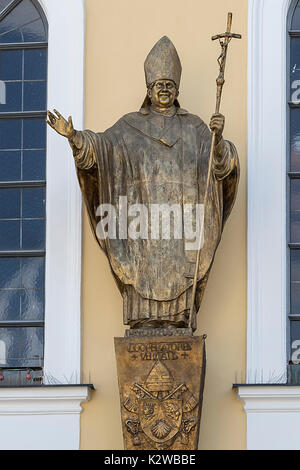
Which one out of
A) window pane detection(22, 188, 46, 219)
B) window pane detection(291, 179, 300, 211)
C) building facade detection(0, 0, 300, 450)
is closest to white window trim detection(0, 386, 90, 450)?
building facade detection(0, 0, 300, 450)

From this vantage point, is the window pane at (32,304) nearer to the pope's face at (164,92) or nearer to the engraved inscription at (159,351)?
the engraved inscription at (159,351)

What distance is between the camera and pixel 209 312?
12.3 m

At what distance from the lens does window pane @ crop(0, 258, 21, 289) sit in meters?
12.6

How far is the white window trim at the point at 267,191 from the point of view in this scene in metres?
12.2

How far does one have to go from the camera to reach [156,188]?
12.1m

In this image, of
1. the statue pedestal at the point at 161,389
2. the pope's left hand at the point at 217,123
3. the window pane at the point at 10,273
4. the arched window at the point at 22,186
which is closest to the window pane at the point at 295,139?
the pope's left hand at the point at 217,123

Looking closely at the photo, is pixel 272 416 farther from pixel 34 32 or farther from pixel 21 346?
pixel 34 32

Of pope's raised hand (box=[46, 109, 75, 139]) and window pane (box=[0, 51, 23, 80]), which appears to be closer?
pope's raised hand (box=[46, 109, 75, 139])

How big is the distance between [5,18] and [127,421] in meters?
3.18

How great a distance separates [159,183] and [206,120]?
717 mm

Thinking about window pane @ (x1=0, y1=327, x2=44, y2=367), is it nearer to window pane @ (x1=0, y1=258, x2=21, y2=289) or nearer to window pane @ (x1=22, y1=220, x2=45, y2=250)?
window pane @ (x1=0, y1=258, x2=21, y2=289)

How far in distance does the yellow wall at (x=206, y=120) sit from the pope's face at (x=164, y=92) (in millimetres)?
389

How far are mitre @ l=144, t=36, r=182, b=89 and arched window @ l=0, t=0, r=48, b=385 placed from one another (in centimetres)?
99

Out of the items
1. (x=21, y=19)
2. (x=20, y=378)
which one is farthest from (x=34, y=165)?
(x=20, y=378)
